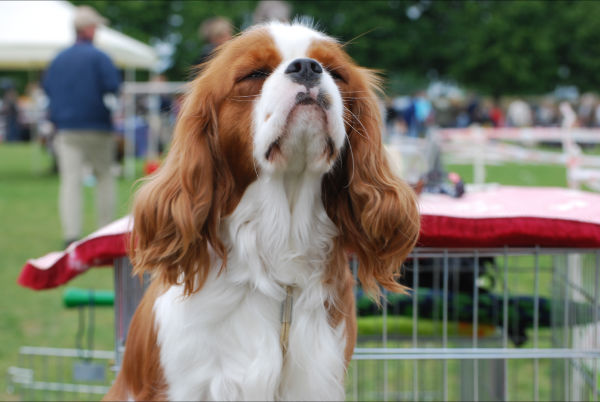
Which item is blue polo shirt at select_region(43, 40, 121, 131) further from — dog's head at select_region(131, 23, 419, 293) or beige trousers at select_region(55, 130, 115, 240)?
dog's head at select_region(131, 23, 419, 293)

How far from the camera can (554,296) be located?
315cm

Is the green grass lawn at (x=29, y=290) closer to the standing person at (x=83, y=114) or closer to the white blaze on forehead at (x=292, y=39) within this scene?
the standing person at (x=83, y=114)

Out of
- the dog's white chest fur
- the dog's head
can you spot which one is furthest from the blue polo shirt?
the dog's white chest fur

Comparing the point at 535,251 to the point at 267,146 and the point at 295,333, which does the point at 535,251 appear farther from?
the point at 267,146

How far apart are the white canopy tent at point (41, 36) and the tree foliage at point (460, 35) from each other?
2487 cm

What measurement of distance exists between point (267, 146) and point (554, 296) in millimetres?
1743

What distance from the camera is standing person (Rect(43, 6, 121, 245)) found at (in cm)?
696

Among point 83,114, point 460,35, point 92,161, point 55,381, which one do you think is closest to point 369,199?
point 55,381

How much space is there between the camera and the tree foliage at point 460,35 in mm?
37844

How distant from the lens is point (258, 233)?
2.13 metres

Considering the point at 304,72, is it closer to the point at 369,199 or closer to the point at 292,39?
the point at 292,39

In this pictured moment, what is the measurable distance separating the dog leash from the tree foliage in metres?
35.7

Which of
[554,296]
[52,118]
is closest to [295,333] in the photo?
[554,296]

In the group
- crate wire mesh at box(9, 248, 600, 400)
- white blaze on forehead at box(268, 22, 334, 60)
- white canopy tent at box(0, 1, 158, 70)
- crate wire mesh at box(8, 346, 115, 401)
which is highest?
white canopy tent at box(0, 1, 158, 70)
